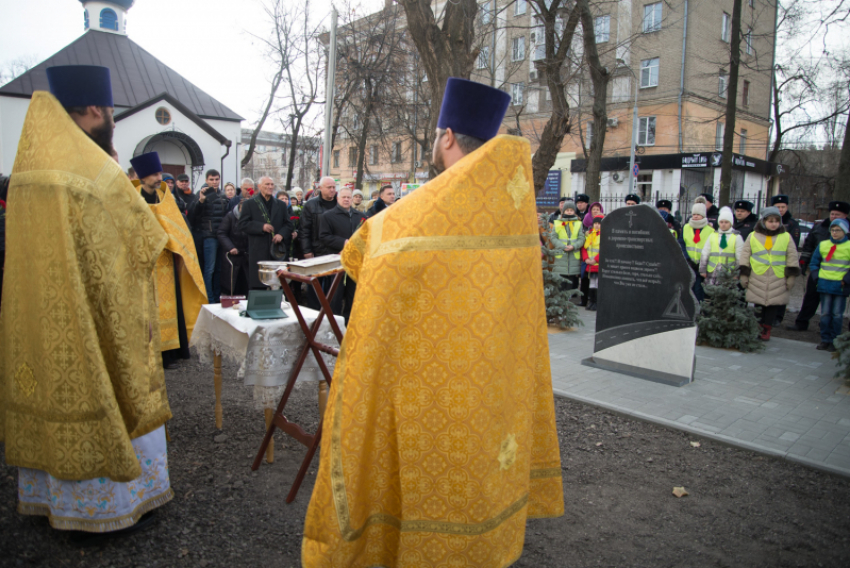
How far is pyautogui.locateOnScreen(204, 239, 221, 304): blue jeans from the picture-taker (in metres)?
9.16

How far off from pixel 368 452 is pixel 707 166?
1234 inches

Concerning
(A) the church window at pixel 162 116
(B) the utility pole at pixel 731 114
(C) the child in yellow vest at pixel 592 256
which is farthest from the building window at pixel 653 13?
(C) the child in yellow vest at pixel 592 256

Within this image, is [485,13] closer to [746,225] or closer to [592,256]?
[592,256]

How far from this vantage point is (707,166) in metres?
29.1

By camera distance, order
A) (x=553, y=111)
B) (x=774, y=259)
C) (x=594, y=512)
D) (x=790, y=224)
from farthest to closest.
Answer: (x=553, y=111) < (x=790, y=224) < (x=774, y=259) < (x=594, y=512)

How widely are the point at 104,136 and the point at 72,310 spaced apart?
3.15 feet

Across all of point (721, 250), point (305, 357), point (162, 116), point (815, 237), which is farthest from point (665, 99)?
point (305, 357)

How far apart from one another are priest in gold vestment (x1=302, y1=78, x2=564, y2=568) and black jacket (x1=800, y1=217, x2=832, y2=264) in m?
8.57

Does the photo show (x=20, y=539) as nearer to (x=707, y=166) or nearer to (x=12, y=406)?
(x=12, y=406)

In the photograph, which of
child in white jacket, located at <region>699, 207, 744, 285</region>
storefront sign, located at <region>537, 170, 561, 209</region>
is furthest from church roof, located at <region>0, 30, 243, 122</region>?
child in white jacket, located at <region>699, 207, 744, 285</region>

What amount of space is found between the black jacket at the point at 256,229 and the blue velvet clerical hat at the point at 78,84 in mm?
5350

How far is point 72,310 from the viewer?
8.96ft

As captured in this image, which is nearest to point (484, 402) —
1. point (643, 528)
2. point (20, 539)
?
point (643, 528)

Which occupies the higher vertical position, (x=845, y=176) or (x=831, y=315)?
(x=845, y=176)
